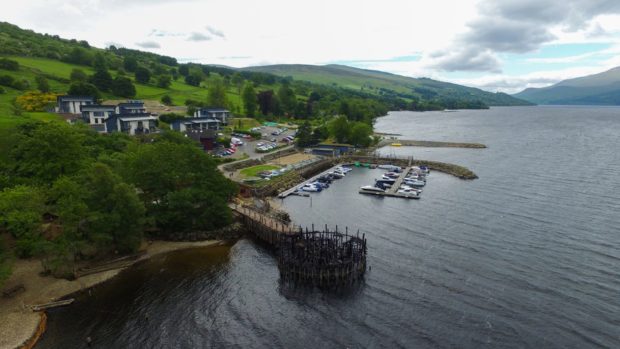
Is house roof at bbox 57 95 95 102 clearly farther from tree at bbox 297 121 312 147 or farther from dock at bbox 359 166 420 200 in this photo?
dock at bbox 359 166 420 200

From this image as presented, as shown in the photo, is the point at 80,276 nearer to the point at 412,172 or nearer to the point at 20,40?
the point at 412,172

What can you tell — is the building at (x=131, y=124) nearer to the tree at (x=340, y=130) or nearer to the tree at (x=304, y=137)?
the tree at (x=304, y=137)

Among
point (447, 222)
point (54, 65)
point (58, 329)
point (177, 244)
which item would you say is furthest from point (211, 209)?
point (54, 65)

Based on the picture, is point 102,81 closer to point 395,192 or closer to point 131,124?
point 131,124

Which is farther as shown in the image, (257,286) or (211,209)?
(211,209)

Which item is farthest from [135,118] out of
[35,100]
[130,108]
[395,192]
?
[395,192]

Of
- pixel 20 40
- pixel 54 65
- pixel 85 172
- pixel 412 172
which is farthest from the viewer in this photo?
pixel 20 40
